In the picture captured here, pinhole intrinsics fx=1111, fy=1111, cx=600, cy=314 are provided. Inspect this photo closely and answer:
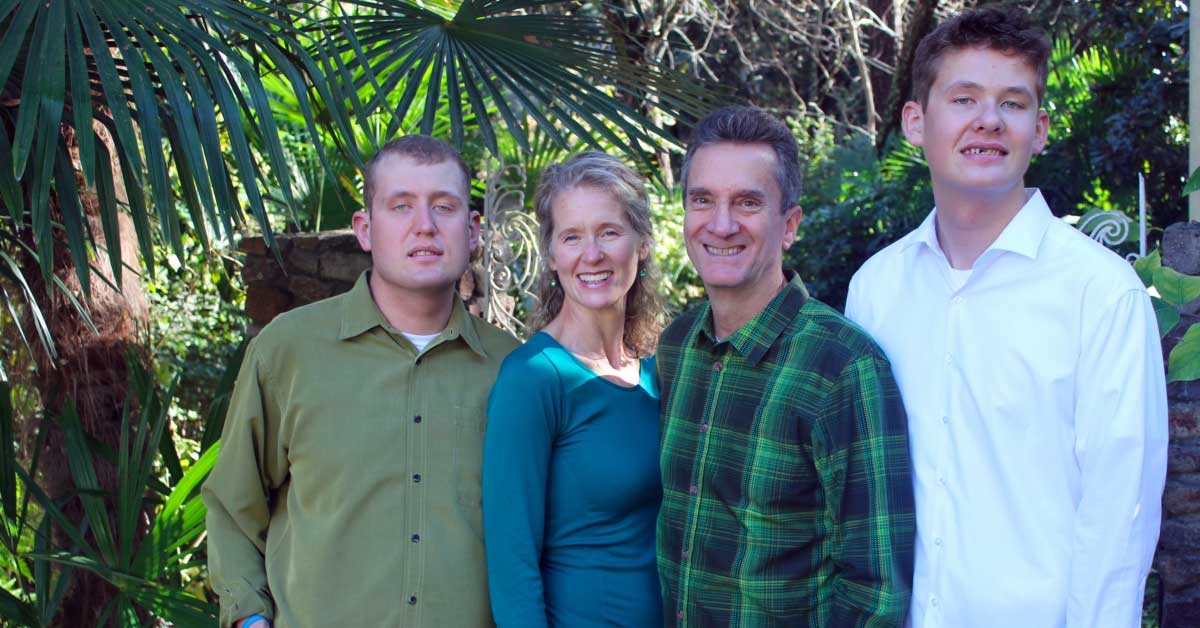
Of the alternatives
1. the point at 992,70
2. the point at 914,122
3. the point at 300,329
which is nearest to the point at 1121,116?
the point at 914,122

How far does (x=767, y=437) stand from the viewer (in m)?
2.15

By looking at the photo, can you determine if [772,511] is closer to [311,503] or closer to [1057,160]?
[311,503]

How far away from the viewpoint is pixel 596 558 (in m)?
2.34

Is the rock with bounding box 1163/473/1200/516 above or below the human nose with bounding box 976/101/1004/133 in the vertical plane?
below

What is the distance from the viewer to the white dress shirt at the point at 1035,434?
1897mm

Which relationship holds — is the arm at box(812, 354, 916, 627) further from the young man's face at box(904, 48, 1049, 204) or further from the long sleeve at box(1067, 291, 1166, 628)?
the young man's face at box(904, 48, 1049, 204)

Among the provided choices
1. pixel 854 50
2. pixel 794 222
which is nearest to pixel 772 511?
pixel 794 222

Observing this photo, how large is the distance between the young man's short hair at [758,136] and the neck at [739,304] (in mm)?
170

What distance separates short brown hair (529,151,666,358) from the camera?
8.23 ft

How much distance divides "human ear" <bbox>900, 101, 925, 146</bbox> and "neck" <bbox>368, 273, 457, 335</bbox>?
3.66 feet

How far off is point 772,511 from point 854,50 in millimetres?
10637

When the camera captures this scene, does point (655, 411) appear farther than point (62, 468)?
No

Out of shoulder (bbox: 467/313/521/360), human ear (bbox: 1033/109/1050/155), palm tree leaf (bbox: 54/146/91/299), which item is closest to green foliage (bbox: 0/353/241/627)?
palm tree leaf (bbox: 54/146/91/299)

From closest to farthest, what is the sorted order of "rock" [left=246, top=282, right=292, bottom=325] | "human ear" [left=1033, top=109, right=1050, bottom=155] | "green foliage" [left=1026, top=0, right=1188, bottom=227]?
1. "human ear" [left=1033, top=109, right=1050, bottom=155]
2. "rock" [left=246, top=282, right=292, bottom=325]
3. "green foliage" [left=1026, top=0, right=1188, bottom=227]
